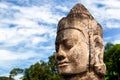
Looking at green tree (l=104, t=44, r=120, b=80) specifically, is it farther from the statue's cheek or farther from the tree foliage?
the statue's cheek

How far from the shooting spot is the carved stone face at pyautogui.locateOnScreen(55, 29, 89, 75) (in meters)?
11.1

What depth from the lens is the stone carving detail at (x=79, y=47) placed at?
1114cm

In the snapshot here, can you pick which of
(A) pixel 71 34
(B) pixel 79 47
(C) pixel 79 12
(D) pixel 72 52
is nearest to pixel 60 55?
(D) pixel 72 52

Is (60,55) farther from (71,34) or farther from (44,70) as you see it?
(44,70)

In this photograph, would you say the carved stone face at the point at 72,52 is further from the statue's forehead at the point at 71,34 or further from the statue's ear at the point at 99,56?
the statue's ear at the point at 99,56

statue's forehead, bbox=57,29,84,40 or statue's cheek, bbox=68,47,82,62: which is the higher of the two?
statue's forehead, bbox=57,29,84,40

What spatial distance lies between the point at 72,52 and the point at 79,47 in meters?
0.30

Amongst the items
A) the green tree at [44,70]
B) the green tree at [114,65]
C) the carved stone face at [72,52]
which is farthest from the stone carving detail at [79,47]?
the green tree at [114,65]

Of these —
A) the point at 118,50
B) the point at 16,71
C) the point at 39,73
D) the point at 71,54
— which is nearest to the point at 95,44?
the point at 71,54

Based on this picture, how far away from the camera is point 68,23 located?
1156 centimetres

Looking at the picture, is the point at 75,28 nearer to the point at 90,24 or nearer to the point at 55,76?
the point at 90,24

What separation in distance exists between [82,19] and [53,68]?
93.6 feet

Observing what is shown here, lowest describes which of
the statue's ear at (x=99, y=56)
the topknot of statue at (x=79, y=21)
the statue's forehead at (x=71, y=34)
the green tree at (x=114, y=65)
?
the statue's ear at (x=99, y=56)

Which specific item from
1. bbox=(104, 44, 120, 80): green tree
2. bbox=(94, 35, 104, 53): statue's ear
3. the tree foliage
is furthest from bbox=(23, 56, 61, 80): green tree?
bbox=(94, 35, 104, 53): statue's ear
